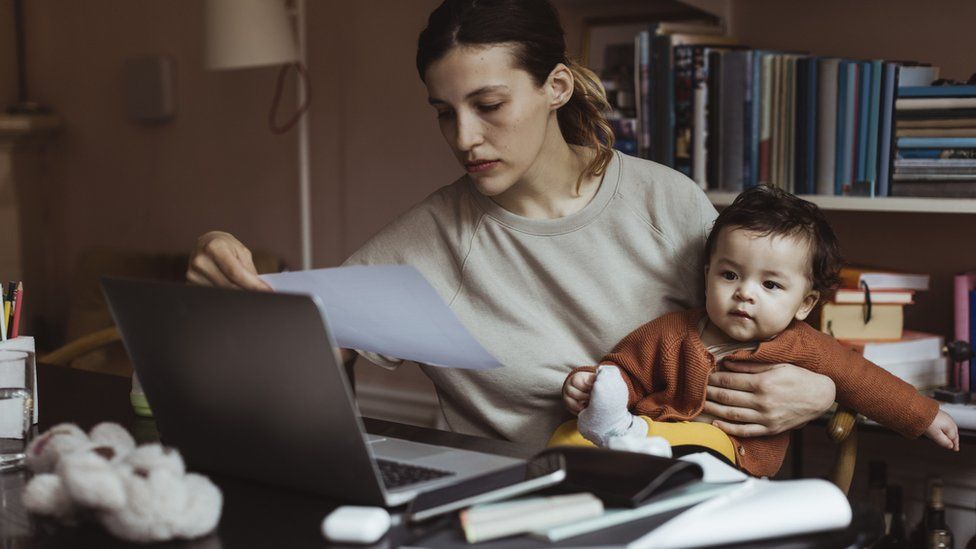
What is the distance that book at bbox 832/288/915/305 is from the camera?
202 centimetres

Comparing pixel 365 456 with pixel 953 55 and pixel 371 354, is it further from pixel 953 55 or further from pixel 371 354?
pixel 953 55

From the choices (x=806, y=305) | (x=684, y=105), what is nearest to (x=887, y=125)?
(x=684, y=105)

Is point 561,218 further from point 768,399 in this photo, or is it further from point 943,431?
point 943,431

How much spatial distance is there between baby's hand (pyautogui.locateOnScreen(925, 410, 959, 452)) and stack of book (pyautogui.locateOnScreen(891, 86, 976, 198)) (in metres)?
0.56

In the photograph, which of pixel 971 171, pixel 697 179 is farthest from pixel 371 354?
pixel 971 171

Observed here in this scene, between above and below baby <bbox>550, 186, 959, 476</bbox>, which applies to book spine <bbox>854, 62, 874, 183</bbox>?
above

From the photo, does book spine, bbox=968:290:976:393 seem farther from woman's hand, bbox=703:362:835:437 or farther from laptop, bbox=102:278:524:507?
laptop, bbox=102:278:524:507

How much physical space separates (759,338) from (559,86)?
1.60ft

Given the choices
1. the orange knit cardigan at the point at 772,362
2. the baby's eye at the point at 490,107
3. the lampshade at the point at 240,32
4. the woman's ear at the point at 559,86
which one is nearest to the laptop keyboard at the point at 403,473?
the orange knit cardigan at the point at 772,362

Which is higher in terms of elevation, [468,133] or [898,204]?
[468,133]

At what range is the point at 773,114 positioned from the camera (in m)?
2.11

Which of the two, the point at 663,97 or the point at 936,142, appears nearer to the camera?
the point at 936,142

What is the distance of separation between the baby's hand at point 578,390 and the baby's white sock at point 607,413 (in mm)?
75

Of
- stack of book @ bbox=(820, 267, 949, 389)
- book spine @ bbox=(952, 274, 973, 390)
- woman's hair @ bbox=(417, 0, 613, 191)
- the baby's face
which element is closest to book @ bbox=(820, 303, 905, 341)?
stack of book @ bbox=(820, 267, 949, 389)
